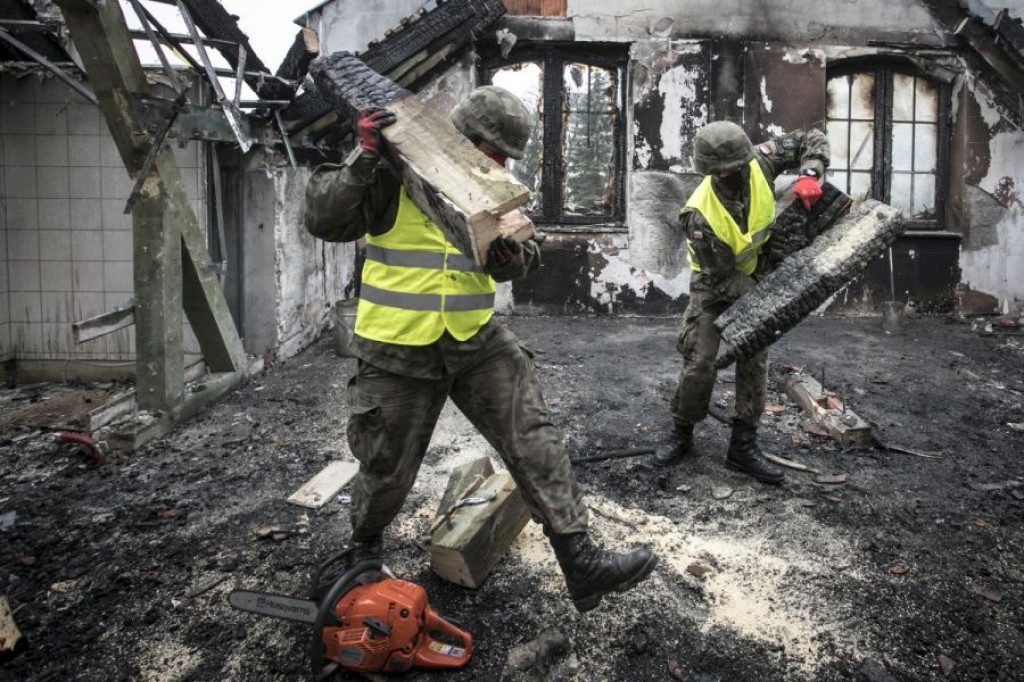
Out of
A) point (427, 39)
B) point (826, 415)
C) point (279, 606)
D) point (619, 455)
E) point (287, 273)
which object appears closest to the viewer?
point (279, 606)

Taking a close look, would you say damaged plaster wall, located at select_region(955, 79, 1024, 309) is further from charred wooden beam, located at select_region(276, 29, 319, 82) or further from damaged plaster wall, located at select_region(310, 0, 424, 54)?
charred wooden beam, located at select_region(276, 29, 319, 82)

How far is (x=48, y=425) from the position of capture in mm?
4535

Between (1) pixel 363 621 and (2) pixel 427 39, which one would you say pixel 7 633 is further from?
(2) pixel 427 39

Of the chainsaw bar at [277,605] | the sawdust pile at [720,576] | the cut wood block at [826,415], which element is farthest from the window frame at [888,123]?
the chainsaw bar at [277,605]

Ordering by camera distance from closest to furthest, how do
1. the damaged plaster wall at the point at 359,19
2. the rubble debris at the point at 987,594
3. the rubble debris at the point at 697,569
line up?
the rubble debris at the point at 987,594
the rubble debris at the point at 697,569
the damaged plaster wall at the point at 359,19

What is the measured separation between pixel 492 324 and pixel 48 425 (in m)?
3.65

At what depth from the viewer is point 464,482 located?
10.2 feet

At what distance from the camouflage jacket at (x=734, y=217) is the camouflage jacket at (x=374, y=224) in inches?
57.1

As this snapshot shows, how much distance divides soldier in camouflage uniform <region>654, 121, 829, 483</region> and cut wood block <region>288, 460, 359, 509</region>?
1720mm

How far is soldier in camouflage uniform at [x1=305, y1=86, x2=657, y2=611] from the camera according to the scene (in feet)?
7.51

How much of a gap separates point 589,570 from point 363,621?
0.75m

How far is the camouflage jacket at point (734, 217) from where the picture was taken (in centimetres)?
355

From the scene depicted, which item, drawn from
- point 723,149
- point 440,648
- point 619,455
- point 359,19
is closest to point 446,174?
point 440,648

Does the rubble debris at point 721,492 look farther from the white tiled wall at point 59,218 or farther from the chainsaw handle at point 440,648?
the white tiled wall at point 59,218
